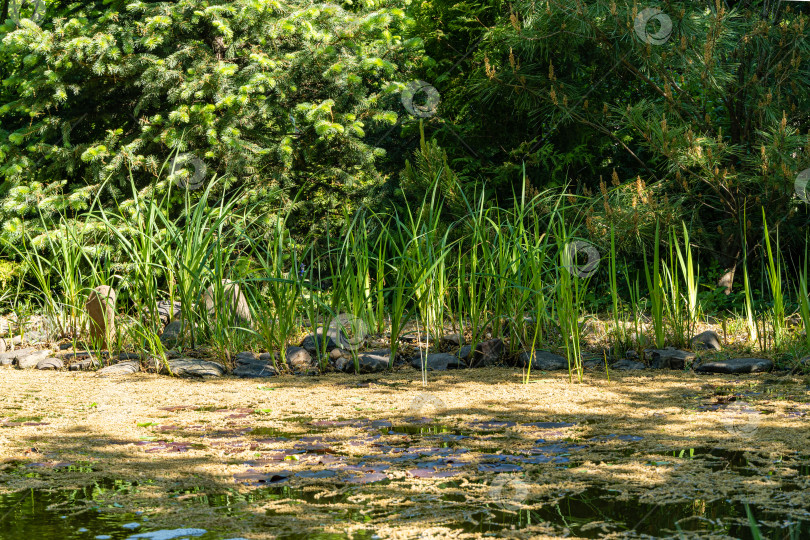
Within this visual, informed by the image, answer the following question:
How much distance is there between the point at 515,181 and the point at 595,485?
15.1 feet

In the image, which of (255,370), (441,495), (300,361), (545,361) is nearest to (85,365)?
(255,370)

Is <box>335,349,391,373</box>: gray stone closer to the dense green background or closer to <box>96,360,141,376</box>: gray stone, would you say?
<box>96,360,141,376</box>: gray stone

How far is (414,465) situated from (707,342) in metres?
A: 2.50

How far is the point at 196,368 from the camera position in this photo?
3.80 meters

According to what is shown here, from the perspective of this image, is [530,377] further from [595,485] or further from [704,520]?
[704,520]

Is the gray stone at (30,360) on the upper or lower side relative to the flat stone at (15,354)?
lower

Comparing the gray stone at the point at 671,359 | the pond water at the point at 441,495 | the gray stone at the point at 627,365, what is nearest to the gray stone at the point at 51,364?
the pond water at the point at 441,495

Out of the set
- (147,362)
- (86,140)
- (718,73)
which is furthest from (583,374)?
(86,140)

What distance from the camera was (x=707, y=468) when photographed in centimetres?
199

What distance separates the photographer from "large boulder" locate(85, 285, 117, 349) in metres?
4.06

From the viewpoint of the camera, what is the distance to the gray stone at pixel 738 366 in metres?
A: 3.55

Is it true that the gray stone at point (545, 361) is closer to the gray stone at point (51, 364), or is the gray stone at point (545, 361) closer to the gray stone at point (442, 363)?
the gray stone at point (442, 363)

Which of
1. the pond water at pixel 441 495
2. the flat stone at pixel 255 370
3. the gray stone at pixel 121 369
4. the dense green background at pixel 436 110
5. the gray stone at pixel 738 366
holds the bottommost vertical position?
the pond water at pixel 441 495

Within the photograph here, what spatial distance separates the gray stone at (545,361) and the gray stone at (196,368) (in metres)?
1.58
